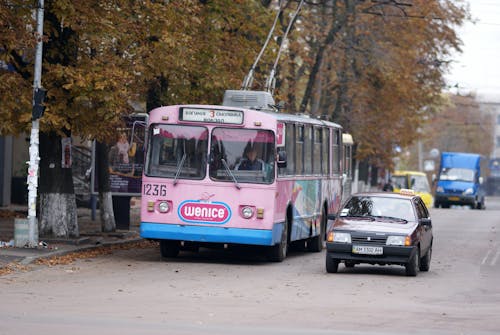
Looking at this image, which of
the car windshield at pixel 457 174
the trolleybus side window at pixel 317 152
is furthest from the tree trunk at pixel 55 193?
the car windshield at pixel 457 174

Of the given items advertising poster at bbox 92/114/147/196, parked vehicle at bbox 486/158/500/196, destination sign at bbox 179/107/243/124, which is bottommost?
→ parked vehicle at bbox 486/158/500/196

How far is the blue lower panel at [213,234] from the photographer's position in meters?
21.8

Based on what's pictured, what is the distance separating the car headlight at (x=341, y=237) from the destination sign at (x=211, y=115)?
332cm

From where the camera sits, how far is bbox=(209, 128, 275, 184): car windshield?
22.1m

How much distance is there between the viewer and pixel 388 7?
46781 mm

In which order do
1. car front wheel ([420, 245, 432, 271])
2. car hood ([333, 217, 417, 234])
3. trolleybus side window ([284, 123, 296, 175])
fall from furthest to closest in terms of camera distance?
trolleybus side window ([284, 123, 296, 175])
car front wheel ([420, 245, 432, 271])
car hood ([333, 217, 417, 234])

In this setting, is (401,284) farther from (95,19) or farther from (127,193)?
(127,193)

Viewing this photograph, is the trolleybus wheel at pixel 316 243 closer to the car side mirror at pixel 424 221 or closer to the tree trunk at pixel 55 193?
the tree trunk at pixel 55 193

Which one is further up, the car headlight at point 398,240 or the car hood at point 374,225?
the car hood at point 374,225

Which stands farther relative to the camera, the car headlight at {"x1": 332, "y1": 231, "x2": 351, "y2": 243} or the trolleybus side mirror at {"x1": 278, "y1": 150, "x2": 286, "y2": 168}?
the trolleybus side mirror at {"x1": 278, "y1": 150, "x2": 286, "y2": 168}

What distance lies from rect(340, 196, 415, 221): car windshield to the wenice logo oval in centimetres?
222

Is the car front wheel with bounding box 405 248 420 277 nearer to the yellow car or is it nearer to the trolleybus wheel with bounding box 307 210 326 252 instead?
the trolleybus wheel with bounding box 307 210 326 252

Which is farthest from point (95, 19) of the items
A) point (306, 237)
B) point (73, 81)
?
point (306, 237)

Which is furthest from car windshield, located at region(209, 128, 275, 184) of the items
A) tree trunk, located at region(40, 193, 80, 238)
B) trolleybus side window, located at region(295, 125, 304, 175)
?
tree trunk, located at region(40, 193, 80, 238)
